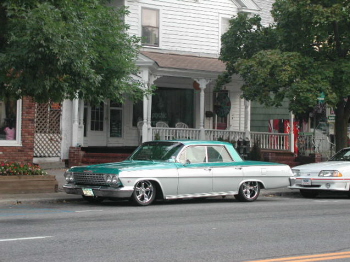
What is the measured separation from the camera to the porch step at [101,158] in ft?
80.8

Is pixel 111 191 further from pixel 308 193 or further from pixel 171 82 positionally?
pixel 171 82

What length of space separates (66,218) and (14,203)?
336cm

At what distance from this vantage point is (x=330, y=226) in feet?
36.7

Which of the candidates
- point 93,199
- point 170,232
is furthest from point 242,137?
point 170,232

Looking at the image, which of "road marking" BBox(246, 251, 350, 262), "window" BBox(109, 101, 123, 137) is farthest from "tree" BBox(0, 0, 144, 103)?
"window" BBox(109, 101, 123, 137)

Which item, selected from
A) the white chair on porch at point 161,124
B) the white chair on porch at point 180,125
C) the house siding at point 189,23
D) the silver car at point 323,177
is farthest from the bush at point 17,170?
the white chair on porch at point 180,125

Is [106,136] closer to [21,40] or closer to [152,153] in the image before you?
[152,153]

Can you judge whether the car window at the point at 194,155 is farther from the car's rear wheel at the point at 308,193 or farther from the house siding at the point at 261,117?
the house siding at the point at 261,117

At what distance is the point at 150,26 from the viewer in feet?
89.6

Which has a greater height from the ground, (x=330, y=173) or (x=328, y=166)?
(x=328, y=166)

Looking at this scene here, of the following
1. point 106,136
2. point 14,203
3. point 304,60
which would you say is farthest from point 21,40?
point 106,136

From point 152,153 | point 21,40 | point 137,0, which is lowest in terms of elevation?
point 152,153

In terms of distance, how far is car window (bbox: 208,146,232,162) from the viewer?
50.6 feet

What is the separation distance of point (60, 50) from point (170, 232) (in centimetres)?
503
